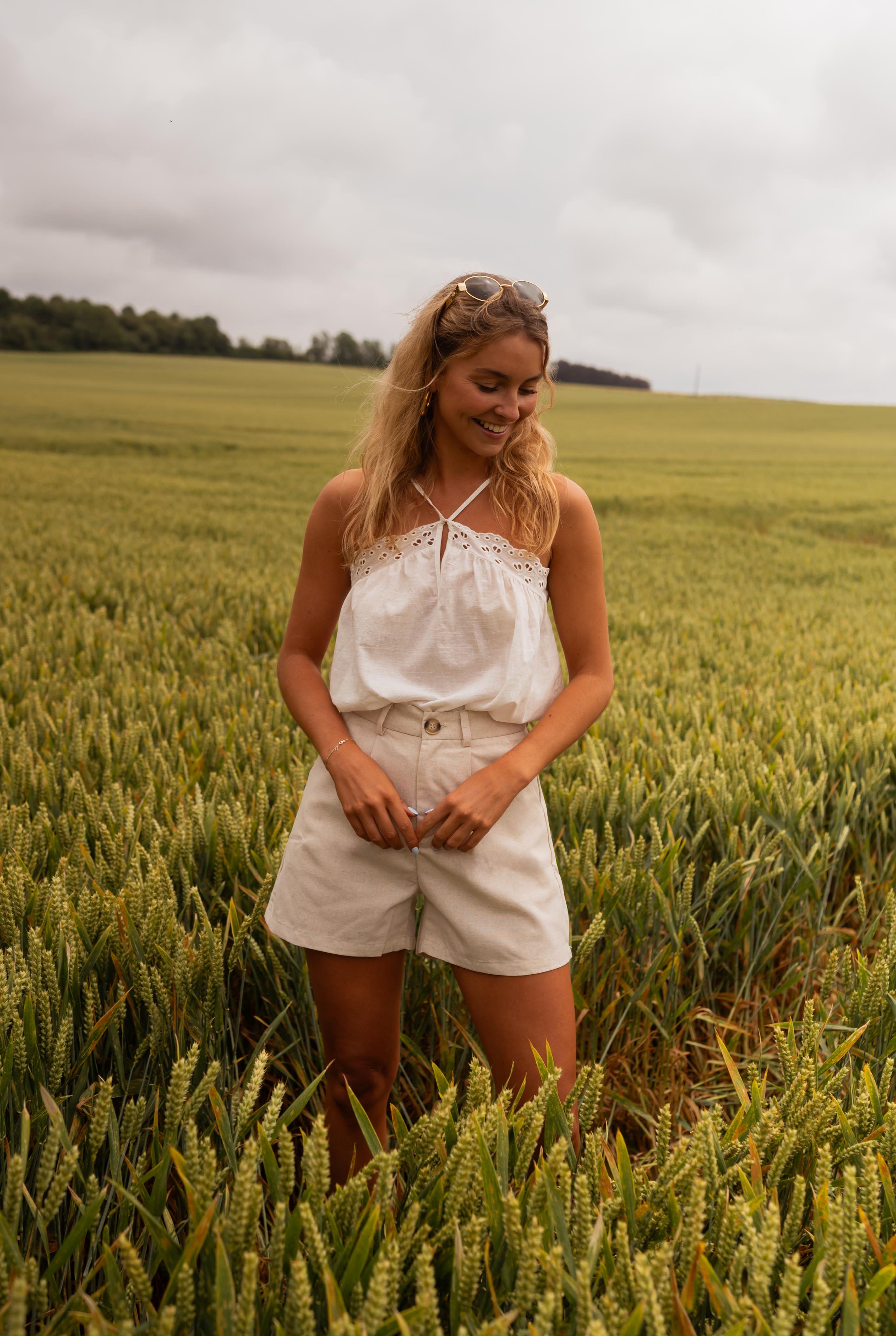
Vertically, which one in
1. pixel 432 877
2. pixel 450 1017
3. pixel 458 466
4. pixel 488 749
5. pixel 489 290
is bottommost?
pixel 450 1017

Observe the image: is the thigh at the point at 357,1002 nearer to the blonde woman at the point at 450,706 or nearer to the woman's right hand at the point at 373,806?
the blonde woman at the point at 450,706

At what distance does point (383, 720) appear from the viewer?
1.44 m

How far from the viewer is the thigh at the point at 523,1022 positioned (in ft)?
4.48

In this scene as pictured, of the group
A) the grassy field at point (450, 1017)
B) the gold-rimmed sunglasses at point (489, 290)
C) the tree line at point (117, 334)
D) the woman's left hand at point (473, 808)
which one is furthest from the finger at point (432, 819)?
the tree line at point (117, 334)

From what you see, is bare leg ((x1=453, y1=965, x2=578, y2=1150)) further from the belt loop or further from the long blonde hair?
the long blonde hair

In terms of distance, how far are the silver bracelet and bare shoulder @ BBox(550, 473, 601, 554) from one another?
49cm

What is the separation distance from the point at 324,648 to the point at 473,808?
0.53 m

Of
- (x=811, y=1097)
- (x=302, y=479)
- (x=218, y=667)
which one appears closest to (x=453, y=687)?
(x=811, y=1097)

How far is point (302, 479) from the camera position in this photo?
62.5ft

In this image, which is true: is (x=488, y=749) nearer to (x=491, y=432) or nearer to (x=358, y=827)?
(x=358, y=827)

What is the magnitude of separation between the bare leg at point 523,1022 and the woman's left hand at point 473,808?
23cm

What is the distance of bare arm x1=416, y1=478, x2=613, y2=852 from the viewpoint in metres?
1.33

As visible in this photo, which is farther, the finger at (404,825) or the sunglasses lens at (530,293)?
the sunglasses lens at (530,293)

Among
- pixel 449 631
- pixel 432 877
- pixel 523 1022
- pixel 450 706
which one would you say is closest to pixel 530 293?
pixel 449 631
